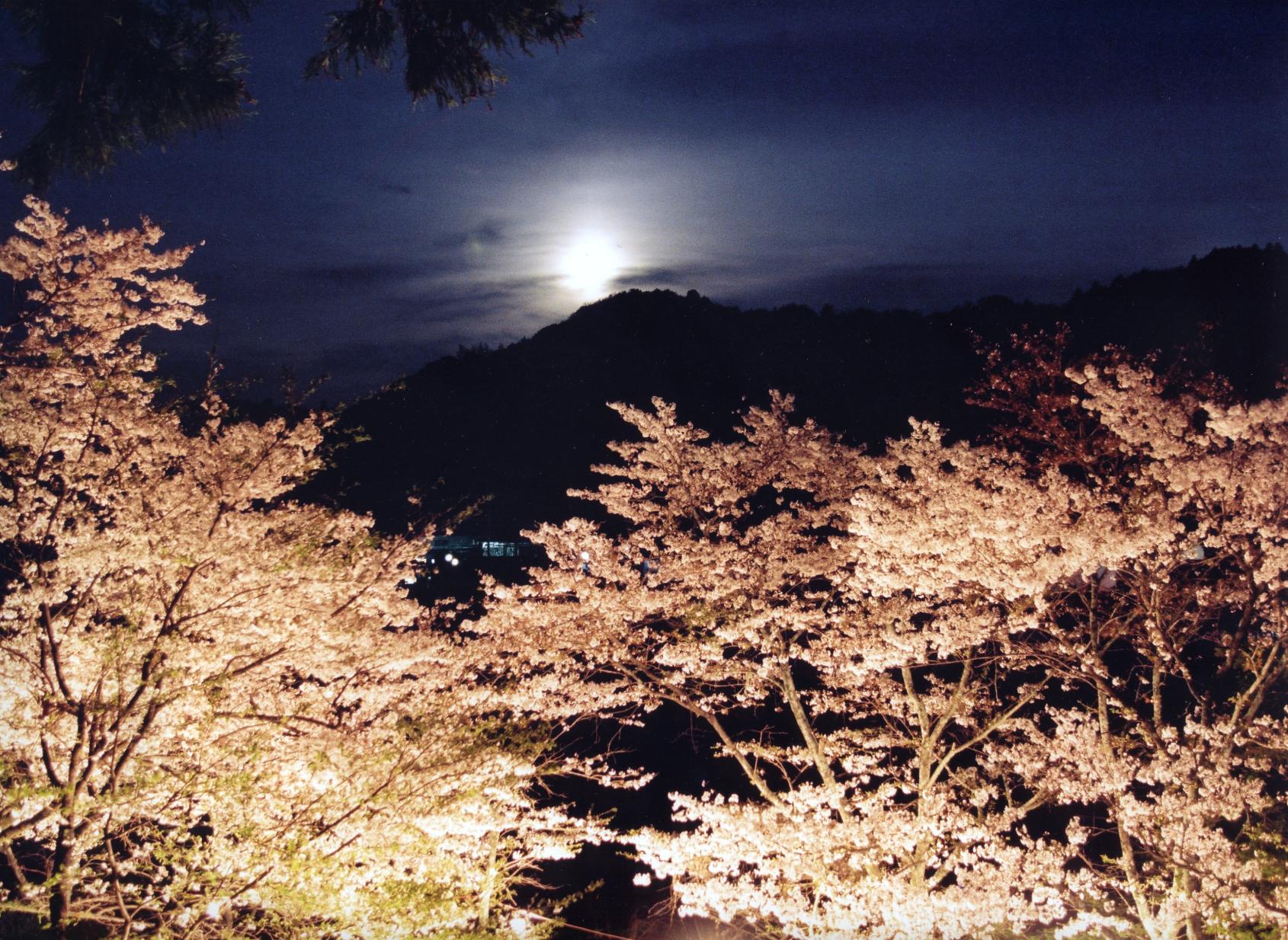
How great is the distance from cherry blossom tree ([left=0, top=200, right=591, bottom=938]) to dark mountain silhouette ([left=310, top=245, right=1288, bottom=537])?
14685 millimetres

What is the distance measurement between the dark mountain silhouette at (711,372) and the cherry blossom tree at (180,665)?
14685 millimetres

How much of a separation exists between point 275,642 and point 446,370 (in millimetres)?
31855

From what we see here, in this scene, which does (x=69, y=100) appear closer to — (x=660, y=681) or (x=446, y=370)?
(x=660, y=681)

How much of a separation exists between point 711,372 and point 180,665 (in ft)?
93.0

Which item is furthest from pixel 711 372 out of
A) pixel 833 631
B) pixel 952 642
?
pixel 952 642

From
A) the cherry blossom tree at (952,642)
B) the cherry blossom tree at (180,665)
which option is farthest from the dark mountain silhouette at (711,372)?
the cherry blossom tree at (180,665)

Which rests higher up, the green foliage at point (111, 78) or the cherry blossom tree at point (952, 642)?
the green foliage at point (111, 78)

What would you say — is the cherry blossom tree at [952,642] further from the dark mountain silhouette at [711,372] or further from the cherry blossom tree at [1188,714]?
the dark mountain silhouette at [711,372]

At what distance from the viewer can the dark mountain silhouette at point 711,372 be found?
24453 mm

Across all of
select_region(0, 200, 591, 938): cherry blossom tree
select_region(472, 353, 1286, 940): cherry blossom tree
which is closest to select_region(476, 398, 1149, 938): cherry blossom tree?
select_region(472, 353, 1286, 940): cherry blossom tree

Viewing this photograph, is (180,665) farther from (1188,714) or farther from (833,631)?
(1188,714)

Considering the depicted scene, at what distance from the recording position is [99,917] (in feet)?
15.5

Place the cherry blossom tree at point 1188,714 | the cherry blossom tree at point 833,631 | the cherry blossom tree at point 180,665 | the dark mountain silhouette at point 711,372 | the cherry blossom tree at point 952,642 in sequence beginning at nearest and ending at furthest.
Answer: the cherry blossom tree at point 180,665 → the cherry blossom tree at point 1188,714 → the cherry blossom tree at point 952,642 → the cherry blossom tree at point 833,631 → the dark mountain silhouette at point 711,372

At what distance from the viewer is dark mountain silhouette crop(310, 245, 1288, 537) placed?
24.5 m
